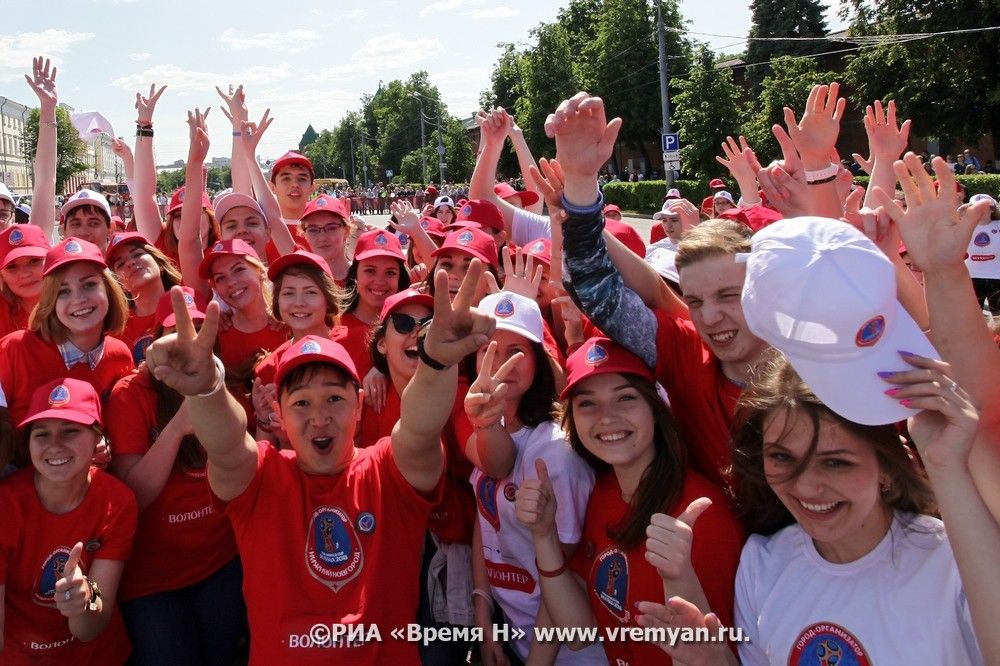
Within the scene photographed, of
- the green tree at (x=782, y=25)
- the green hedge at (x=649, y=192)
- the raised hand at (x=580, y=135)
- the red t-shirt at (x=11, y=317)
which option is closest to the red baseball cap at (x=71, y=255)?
the red t-shirt at (x=11, y=317)

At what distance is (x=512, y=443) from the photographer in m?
3.07

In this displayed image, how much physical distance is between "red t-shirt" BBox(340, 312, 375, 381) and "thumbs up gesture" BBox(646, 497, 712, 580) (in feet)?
6.78

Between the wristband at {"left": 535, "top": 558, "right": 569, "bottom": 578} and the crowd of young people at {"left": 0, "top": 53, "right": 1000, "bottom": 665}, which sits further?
the wristband at {"left": 535, "top": 558, "right": 569, "bottom": 578}

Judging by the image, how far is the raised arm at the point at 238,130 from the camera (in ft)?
21.7

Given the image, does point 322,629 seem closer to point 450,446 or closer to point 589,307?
point 450,446

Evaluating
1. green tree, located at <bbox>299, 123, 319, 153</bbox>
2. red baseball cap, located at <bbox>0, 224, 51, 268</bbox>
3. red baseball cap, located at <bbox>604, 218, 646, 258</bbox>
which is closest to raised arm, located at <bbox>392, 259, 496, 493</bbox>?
red baseball cap, located at <bbox>604, 218, 646, 258</bbox>

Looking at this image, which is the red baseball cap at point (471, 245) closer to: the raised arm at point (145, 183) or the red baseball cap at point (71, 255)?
the red baseball cap at point (71, 255)

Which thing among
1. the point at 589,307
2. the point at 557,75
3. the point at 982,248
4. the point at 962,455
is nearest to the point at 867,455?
the point at 962,455

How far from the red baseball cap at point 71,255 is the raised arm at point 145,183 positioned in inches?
81.1

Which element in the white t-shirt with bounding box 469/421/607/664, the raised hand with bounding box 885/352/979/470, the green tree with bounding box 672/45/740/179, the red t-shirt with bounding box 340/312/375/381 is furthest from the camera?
the green tree with bounding box 672/45/740/179

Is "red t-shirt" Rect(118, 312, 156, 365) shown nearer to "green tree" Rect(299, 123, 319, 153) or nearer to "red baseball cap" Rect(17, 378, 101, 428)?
"red baseball cap" Rect(17, 378, 101, 428)

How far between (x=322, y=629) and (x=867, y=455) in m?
1.79

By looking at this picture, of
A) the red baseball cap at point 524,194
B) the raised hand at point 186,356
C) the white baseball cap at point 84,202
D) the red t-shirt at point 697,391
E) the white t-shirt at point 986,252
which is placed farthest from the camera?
the red baseball cap at point 524,194

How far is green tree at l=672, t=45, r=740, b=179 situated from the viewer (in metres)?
33.4
